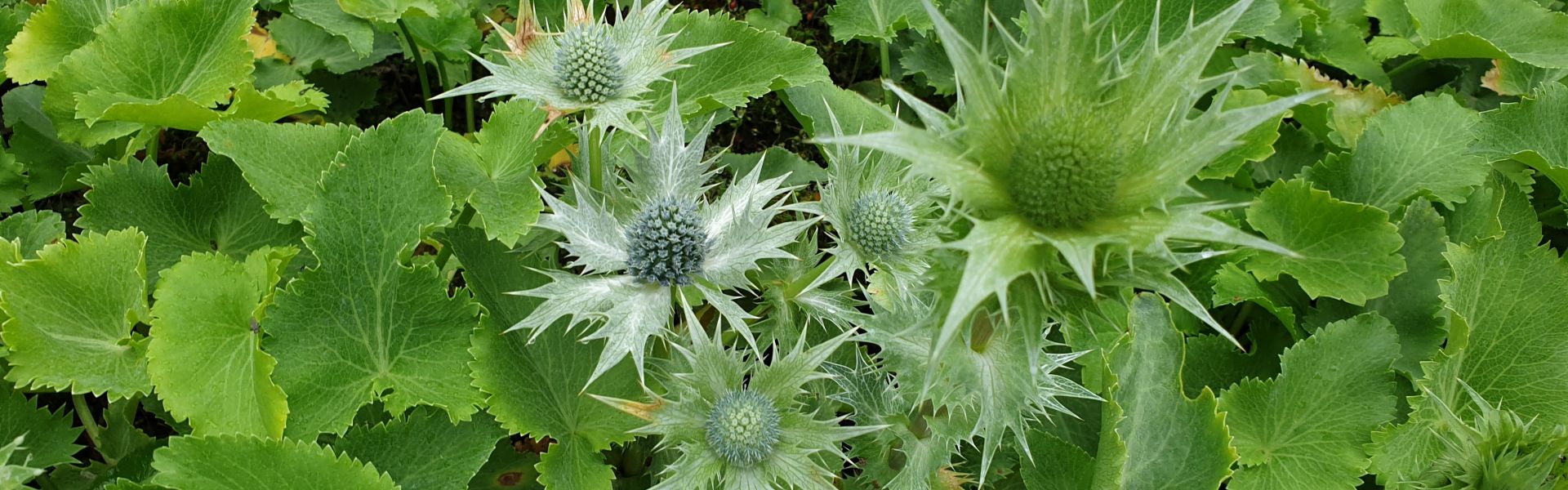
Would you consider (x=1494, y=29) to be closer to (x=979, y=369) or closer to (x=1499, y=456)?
(x=1499, y=456)

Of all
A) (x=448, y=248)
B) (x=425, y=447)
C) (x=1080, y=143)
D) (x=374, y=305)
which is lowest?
(x=425, y=447)

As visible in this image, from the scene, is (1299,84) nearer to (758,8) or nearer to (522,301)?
(758,8)

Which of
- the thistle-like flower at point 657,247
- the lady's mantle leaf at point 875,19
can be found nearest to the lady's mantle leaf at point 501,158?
the thistle-like flower at point 657,247

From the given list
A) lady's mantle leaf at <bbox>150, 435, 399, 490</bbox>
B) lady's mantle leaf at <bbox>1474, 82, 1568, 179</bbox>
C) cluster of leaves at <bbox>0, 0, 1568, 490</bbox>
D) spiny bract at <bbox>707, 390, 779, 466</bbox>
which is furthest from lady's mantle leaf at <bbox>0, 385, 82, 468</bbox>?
lady's mantle leaf at <bbox>1474, 82, 1568, 179</bbox>

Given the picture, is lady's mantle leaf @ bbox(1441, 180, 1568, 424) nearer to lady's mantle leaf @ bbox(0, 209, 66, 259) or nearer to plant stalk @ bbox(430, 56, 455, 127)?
plant stalk @ bbox(430, 56, 455, 127)

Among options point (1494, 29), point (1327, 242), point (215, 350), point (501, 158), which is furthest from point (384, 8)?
point (1494, 29)

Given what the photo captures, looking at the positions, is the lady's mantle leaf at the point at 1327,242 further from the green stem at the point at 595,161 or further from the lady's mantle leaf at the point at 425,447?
the lady's mantle leaf at the point at 425,447
